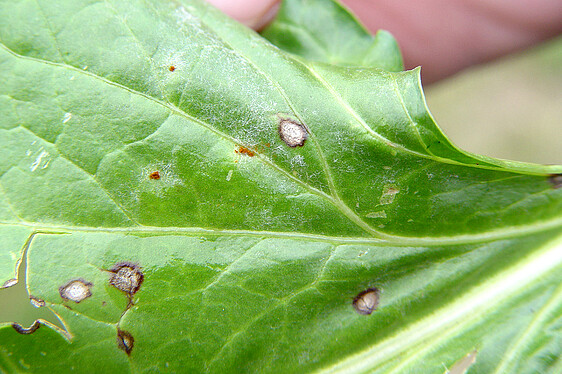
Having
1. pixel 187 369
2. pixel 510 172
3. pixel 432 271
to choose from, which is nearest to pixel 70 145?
pixel 187 369

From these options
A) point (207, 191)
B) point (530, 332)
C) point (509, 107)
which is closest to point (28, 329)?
point (207, 191)

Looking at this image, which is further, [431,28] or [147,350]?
[431,28]

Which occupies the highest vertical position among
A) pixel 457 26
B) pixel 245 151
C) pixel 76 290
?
pixel 457 26

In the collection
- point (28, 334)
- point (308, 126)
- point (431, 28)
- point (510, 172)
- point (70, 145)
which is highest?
point (431, 28)

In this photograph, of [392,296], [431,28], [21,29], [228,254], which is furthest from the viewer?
[431,28]

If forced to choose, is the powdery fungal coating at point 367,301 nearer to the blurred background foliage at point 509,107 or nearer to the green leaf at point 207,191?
the green leaf at point 207,191

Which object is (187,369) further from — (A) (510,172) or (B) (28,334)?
(A) (510,172)

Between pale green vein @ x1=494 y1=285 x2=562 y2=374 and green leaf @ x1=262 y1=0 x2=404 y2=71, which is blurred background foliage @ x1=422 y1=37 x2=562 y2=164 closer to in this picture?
green leaf @ x1=262 y1=0 x2=404 y2=71

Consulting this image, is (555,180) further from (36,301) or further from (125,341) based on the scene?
(36,301)
